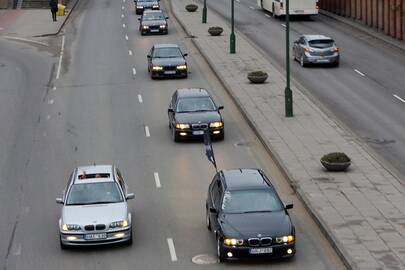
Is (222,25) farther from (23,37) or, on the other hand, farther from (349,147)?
(349,147)

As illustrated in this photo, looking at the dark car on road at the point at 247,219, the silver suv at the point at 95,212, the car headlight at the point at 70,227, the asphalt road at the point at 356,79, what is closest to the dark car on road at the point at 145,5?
the asphalt road at the point at 356,79

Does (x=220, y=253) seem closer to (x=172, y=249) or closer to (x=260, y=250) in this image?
(x=260, y=250)

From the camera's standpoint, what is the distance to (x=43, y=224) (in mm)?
27672

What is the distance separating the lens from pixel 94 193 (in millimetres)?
26203

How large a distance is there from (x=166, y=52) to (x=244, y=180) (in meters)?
27.6

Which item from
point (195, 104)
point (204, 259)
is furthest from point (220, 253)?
point (195, 104)

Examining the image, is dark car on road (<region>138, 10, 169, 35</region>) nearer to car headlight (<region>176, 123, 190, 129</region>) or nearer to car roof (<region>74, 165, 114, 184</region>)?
car headlight (<region>176, 123, 190, 129</region>)

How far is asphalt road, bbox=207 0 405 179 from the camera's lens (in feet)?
125

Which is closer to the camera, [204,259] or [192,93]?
[204,259]

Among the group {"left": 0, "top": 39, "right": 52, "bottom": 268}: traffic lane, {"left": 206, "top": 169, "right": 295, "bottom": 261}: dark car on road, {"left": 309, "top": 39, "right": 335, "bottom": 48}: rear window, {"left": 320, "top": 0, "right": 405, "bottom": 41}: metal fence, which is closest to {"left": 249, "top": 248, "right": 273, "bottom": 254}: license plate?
{"left": 206, "top": 169, "right": 295, "bottom": 261}: dark car on road

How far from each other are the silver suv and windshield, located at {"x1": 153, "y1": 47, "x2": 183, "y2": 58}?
25.7 m

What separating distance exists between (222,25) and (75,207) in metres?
49.4

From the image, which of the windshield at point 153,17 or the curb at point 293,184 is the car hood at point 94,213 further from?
the windshield at point 153,17

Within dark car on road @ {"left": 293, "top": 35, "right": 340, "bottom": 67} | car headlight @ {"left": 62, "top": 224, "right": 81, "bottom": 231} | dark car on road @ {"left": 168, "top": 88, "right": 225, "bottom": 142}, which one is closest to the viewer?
car headlight @ {"left": 62, "top": 224, "right": 81, "bottom": 231}
